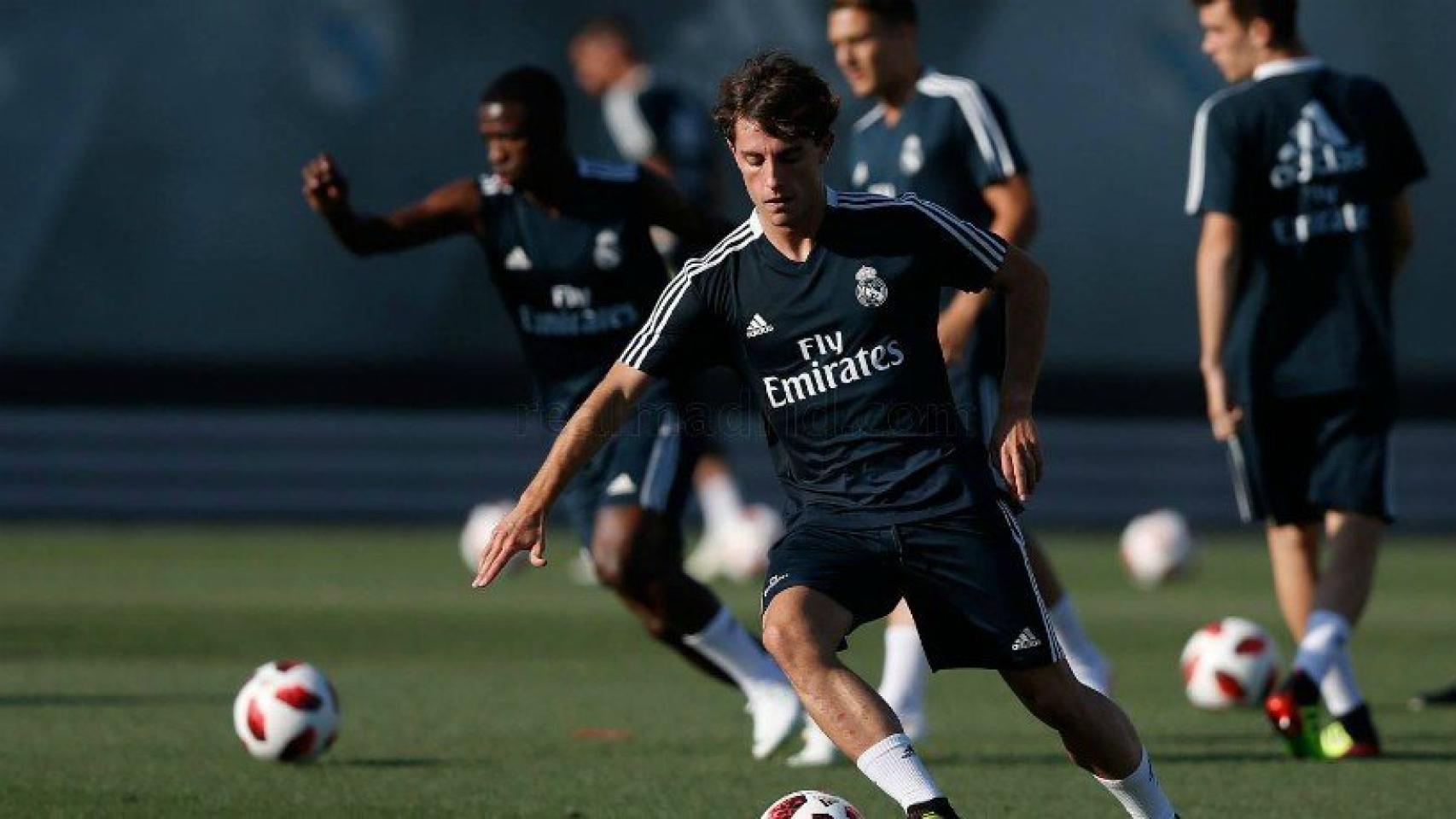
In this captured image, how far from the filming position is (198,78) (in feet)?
71.1

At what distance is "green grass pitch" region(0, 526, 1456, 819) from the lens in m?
7.62

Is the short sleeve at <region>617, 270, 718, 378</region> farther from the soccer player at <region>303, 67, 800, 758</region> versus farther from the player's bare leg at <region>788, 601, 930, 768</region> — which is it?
the soccer player at <region>303, 67, 800, 758</region>

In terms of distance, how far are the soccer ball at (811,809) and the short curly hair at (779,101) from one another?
1548mm

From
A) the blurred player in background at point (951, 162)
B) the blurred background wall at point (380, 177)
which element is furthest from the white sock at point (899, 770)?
the blurred background wall at point (380, 177)

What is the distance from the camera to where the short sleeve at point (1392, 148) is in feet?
29.2

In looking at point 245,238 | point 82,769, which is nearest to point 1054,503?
point 245,238

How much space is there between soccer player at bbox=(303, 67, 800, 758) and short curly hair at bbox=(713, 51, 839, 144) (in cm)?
278

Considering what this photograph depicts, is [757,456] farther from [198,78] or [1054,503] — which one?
[198,78]

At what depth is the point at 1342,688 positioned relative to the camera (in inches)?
340

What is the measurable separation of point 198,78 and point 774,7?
4898 mm

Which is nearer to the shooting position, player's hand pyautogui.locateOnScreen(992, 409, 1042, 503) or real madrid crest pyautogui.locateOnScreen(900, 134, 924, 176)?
player's hand pyautogui.locateOnScreen(992, 409, 1042, 503)

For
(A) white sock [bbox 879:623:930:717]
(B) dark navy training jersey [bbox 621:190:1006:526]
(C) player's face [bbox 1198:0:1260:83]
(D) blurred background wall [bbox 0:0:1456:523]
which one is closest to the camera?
(B) dark navy training jersey [bbox 621:190:1006:526]

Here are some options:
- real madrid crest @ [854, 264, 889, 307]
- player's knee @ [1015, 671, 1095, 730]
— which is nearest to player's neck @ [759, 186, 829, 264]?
real madrid crest @ [854, 264, 889, 307]

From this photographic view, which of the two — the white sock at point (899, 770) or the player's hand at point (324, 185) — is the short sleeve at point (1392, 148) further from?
the white sock at point (899, 770)
